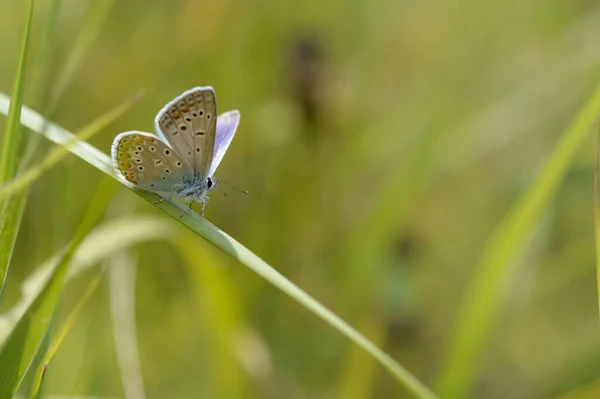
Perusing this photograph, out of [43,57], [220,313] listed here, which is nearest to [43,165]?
[43,57]

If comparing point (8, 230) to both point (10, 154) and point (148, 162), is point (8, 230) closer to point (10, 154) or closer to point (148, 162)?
point (10, 154)

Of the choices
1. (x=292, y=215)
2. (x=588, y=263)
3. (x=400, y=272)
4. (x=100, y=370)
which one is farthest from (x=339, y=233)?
(x=100, y=370)

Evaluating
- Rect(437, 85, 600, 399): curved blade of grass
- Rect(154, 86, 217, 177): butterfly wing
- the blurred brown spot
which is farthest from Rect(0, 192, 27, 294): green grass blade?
the blurred brown spot

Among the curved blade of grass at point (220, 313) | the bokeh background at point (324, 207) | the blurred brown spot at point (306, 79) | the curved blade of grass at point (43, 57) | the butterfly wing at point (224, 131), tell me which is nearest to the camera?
the curved blade of grass at point (43, 57)

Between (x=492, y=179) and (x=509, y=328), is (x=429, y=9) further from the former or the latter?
(x=509, y=328)

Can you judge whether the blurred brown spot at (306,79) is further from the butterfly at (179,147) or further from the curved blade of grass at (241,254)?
the curved blade of grass at (241,254)

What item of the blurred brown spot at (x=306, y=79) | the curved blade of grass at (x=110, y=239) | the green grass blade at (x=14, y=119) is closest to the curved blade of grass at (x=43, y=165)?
the green grass blade at (x=14, y=119)

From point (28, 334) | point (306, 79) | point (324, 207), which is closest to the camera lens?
point (28, 334)
